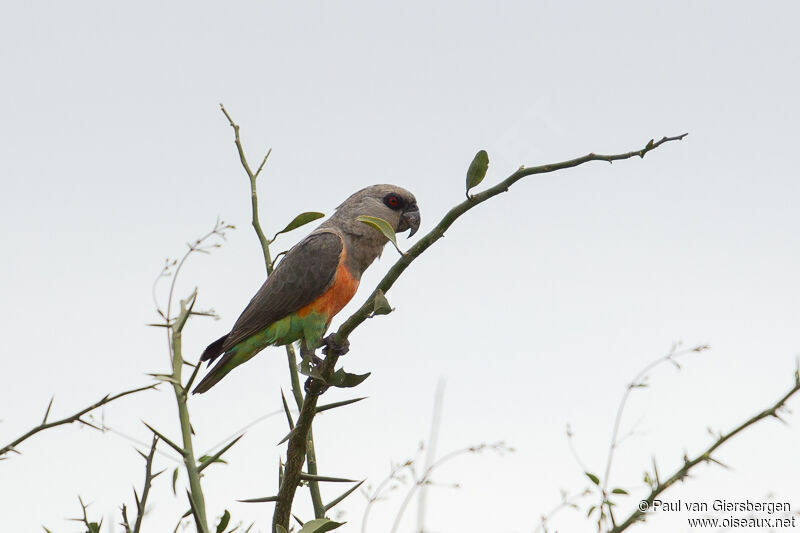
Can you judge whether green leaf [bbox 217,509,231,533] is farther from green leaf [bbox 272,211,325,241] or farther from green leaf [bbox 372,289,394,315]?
green leaf [bbox 272,211,325,241]

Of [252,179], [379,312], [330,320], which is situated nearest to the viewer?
[379,312]

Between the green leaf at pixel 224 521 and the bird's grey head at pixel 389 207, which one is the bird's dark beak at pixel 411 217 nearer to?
the bird's grey head at pixel 389 207

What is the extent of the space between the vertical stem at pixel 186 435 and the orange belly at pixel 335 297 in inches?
136

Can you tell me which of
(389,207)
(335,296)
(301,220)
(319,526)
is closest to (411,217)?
(389,207)

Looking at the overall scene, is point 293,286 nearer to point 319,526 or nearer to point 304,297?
point 304,297

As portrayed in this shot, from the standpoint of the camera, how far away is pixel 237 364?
5961 millimetres

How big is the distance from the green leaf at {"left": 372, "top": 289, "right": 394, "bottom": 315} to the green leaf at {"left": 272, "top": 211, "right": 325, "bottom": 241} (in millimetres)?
1475

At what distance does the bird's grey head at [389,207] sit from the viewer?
6.66m

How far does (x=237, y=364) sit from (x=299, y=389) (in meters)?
2.95

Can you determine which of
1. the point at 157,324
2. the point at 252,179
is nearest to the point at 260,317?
the point at 252,179

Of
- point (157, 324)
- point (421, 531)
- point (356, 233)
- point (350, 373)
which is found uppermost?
point (356, 233)

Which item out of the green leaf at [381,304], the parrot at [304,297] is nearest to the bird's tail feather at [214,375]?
the parrot at [304,297]

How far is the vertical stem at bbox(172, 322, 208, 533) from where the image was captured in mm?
2188

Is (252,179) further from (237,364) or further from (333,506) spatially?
(237,364)
